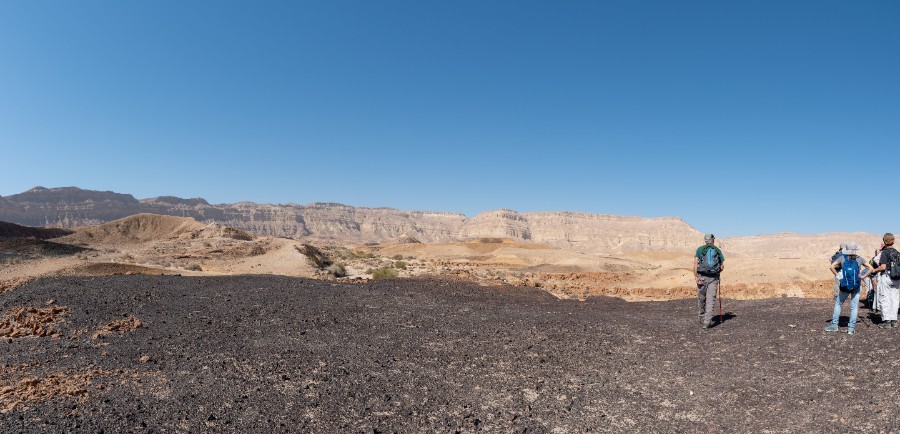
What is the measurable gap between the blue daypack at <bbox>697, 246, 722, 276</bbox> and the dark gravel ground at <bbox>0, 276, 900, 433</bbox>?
1267 millimetres

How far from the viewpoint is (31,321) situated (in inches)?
393

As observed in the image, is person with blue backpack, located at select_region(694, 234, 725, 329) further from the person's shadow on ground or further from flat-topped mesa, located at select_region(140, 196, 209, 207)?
flat-topped mesa, located at select_region(140, 196, 209, 207)

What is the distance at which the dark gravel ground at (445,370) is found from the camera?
555 cm

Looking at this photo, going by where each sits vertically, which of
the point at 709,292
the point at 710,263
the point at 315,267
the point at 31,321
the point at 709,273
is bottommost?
the point at 315,267

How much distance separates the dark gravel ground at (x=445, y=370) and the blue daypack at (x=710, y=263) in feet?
4.16

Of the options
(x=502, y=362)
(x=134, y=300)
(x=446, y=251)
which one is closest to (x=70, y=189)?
(x=446, y=251)

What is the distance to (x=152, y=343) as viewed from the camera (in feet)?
28.9

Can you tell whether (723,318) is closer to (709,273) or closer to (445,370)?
(709,273)

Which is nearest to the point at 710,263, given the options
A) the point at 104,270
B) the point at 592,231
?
the point at 104,270

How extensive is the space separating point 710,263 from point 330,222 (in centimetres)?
18654

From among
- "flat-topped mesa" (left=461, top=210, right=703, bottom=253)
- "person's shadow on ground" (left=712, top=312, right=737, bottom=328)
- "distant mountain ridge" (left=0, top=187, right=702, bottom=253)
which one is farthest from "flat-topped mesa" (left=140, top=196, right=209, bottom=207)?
"person's shadow on ground" (left=712, top=312, right=737, bottom=328)

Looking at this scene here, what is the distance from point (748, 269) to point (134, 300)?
33.7 m

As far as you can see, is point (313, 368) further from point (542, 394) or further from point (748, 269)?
point (748, 269)

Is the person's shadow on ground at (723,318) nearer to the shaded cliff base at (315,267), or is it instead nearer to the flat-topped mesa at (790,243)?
the shaded cliff base at (315,267)
